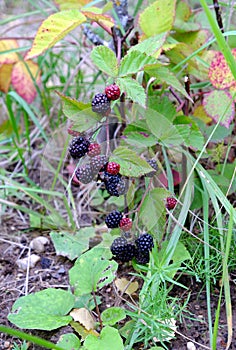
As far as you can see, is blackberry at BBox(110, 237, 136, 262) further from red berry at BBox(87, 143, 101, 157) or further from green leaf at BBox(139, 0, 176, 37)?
green leaf at BBox(139, 0, 176, 37)

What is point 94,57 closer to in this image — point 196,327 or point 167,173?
point 167,173

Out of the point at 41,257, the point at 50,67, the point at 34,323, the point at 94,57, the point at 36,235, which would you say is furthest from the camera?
the point at 50,67

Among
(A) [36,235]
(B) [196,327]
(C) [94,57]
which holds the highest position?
(C) [94,57]

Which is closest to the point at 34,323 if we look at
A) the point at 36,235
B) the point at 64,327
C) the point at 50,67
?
the point at 64,327

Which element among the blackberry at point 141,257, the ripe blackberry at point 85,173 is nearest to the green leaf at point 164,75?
the ripe blackberry at point 85,173

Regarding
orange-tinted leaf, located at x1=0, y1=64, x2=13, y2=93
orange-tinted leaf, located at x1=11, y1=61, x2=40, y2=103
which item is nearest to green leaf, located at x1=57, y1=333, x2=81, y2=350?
orange-tinted leaf, located at x1=11, y1=61, x2=40, y2=103

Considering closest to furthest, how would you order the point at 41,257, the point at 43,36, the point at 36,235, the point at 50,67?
the point at 43,36 → the point at 41,257 → the point at 36,235 → the point at 50,67

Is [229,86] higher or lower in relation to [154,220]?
higher
